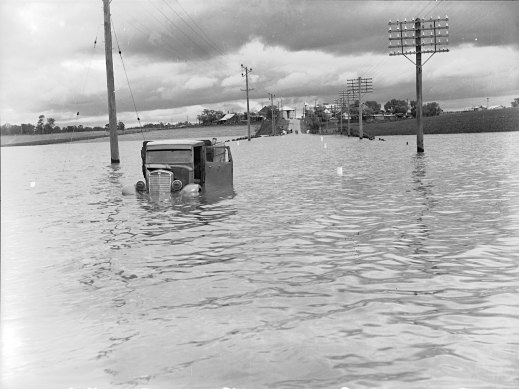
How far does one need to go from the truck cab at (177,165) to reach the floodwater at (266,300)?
13.9ft

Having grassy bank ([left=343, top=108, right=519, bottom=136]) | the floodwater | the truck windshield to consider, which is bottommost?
the floodwater

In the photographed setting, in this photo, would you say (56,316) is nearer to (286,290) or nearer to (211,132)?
(286,290)

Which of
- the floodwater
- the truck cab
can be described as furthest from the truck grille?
the floodwater

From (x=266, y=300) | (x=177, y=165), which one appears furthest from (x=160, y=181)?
(x=266, y=300)

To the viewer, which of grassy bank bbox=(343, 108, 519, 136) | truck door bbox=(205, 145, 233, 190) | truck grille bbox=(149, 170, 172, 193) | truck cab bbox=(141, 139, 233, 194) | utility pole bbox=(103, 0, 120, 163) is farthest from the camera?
grassy bank bbox=(343, 108, 519, 136)

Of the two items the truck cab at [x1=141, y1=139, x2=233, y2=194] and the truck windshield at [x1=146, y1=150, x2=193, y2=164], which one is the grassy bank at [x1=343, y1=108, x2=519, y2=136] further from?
the truck windshield at [x1=146, y1=150, x2=193, y2=164]

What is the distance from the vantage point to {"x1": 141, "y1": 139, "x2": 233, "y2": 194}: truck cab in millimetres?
22031

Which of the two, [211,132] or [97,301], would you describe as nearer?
[97,301]

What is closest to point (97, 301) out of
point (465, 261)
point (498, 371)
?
point (498, 371)

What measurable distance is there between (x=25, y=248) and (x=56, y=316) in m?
6.14

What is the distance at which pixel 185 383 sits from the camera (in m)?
5.41

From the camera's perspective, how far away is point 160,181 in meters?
22.0

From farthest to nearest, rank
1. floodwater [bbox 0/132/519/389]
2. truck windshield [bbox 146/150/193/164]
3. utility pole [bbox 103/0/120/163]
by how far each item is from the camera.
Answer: utility pole [bbox 103/0/120/163] → truck windshield [bbox 146/150/193/164] → floodwater [bbox 0/132/519/389]

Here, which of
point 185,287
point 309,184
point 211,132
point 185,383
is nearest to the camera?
point 185,383
